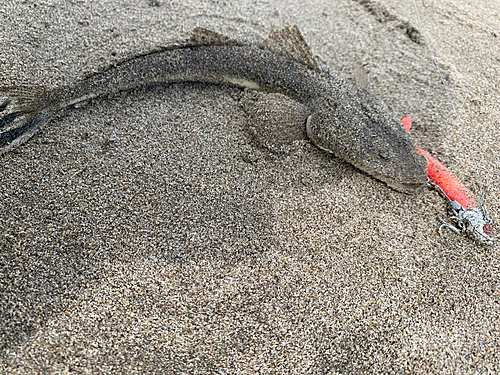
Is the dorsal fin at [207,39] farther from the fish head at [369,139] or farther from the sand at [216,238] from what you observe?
the fish head at [369,139]

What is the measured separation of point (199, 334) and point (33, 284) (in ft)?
3.43

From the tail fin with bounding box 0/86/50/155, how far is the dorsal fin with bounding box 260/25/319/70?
2084 millimetres

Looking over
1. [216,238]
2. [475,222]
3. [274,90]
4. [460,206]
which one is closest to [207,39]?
[274,90]

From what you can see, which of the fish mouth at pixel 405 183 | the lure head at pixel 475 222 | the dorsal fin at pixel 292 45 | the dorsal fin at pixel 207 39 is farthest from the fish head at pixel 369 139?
the dorsal fin at pixel 207 39

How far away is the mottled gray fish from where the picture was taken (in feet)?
9.75

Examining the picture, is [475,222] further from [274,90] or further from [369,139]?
[274,90]

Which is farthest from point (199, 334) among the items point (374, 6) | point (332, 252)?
point (374, 6)

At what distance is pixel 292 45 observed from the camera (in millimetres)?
3732

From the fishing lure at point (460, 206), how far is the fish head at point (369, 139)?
167mm

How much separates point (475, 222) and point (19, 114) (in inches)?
142

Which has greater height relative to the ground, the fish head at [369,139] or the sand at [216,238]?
the fish head at [369,139]

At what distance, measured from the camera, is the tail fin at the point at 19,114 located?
2930mm

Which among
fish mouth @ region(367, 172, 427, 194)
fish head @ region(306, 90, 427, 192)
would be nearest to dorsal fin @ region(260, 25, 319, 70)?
fish head @ region(306, 90, 427, 192)

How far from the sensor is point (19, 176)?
2760mm
